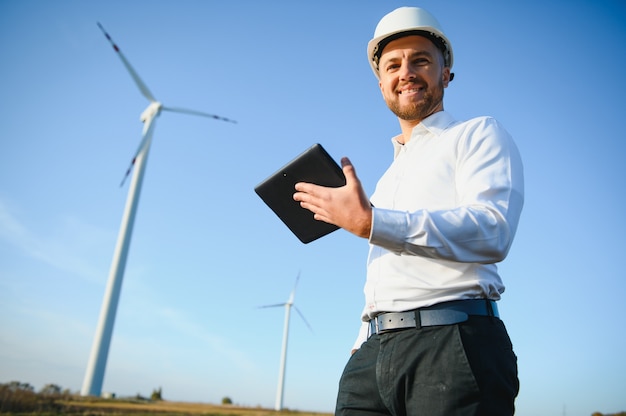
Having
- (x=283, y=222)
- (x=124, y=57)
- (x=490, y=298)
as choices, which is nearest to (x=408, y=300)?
(x=490, y=298)

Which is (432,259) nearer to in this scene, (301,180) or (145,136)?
(301,180)

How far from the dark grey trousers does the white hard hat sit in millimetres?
1994

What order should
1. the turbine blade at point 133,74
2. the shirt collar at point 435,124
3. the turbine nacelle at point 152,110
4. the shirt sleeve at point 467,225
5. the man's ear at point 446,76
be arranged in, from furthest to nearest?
the turbine nacelle at point 152,110, the turbine blade at point 133,74, the man's ear at point 446,76, the shirt collar at point 435,124, the shirt sleeve at point 467,225

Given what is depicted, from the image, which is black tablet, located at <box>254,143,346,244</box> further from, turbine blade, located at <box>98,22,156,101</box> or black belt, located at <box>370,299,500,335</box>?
turbine blade, located at <box>98,22,156,101</box>

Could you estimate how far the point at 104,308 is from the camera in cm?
4038

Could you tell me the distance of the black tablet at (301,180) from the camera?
275cm

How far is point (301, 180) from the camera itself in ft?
9.59

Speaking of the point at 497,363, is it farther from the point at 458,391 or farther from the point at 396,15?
the point at 396,15

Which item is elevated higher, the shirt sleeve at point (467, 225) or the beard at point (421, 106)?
the beard at point (421, 106)

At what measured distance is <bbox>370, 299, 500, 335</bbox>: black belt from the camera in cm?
241

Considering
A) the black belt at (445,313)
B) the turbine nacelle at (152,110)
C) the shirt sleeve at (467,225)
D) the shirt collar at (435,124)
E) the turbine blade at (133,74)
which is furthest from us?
the turbine nacelle at (152,110)

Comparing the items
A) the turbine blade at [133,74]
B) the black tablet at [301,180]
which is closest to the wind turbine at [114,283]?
the turbine blade at [133,74]

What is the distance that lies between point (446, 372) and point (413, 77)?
1927 millimetres

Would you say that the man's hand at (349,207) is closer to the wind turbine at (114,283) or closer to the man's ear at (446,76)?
the man's ear at (446,76)
